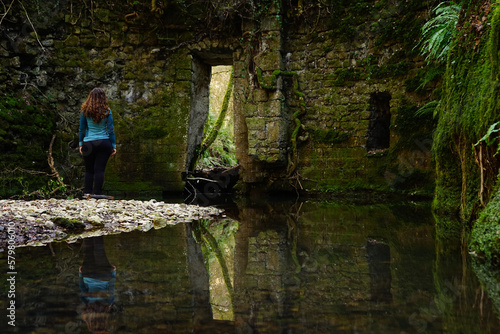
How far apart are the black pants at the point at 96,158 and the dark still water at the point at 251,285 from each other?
266 centimetres

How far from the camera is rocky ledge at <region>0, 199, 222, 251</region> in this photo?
3.13 meters

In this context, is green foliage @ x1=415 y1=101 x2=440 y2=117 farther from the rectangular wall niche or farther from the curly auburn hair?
the curly auburn hair

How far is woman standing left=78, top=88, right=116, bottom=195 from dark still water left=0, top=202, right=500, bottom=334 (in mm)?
2718

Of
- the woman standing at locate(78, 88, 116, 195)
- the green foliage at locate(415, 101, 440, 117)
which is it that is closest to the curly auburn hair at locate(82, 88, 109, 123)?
the woman standing at locate(78, 88, 116, 195)

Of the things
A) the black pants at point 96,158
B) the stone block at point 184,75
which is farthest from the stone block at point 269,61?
the black pants at point 96,158

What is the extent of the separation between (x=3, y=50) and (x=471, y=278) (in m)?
8.41

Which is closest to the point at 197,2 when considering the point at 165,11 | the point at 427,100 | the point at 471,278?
the point at 165,11

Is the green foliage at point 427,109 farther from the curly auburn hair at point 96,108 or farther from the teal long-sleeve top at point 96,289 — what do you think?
the teal long-sleeve top at point 96,289

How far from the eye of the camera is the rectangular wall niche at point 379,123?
23.9ft

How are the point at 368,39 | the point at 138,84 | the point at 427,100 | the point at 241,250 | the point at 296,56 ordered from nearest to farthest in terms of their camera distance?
the point at 241,250 < the point at 427,100 < the point at 368,39 < the point at 296,56 < the point at 138,84

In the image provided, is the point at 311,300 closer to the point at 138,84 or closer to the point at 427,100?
the point at 427,100

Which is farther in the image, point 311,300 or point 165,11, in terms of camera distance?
point 165,11

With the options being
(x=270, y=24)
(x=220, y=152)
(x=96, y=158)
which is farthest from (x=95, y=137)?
(x=220, y=152)

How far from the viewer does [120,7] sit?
26.8 feet
